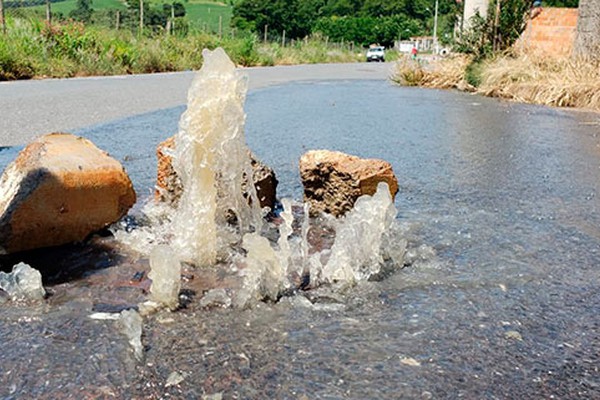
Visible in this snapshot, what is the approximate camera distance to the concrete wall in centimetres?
1675

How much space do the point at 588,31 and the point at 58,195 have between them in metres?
13.3

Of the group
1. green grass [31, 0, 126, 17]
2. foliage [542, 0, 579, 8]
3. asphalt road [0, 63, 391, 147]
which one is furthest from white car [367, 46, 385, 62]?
asphalt road [0, 63, 391, 147]

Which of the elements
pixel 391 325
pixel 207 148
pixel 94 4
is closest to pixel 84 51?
pixel 207 148

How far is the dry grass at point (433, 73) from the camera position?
1747 centimetres

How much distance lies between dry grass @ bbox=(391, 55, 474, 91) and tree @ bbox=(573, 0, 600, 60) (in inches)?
126

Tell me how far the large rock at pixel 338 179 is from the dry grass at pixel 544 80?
8.88 meters

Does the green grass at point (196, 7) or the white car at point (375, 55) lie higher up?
the green grass at point (196, 7)

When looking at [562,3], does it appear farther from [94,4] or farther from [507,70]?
[507,70]

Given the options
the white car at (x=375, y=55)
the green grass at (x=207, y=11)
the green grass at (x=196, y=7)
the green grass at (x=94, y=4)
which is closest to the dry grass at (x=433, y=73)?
the green grass at (x=196, y=7)

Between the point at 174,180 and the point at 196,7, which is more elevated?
the point at 196,7

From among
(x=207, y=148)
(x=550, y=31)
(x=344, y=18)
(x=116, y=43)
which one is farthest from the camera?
(x=344, y=18)

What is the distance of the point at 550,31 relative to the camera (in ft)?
58.2

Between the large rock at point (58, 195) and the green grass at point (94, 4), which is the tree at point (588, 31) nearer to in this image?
the large rock at point (58, 195)

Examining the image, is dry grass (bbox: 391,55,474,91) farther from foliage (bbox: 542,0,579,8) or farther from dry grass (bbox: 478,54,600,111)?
foliage (bbox: 542,0,579,8)
